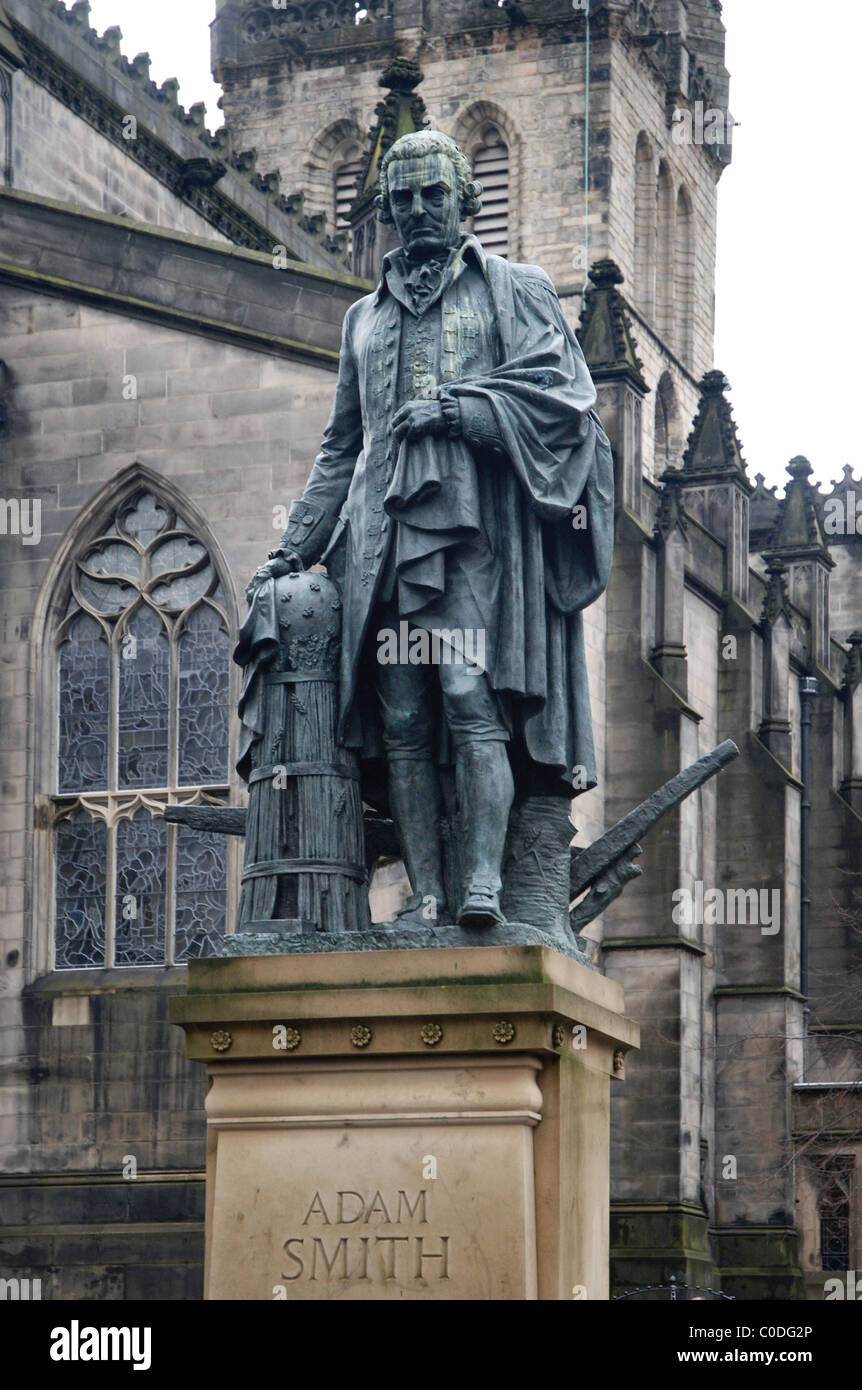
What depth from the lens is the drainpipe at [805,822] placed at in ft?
113

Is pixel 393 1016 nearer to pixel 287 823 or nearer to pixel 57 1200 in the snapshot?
pixel 287 823

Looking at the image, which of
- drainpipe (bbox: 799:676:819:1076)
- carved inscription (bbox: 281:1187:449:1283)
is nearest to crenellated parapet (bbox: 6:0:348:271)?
drainpipe (bbox: 799:676:819:1076)

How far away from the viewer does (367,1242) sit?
713 centimetres

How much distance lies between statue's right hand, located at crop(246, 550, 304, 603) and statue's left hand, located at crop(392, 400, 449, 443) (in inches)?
22.0

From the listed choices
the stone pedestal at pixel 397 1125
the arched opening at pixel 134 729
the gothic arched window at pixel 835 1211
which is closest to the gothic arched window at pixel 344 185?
the gothic arched window at pixel 835 1211

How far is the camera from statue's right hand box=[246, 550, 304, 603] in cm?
792

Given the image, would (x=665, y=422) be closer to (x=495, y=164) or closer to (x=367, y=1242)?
(x=495, y=164)

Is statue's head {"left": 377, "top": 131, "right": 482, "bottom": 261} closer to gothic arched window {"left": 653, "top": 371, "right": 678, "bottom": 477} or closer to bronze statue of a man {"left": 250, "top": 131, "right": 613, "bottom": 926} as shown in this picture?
bronze statue of a man {"left": 250, "top": 131, "right": 613, "bottom": 926}

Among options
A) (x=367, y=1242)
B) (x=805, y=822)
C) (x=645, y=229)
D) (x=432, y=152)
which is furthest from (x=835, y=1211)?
(x=645, y=229)

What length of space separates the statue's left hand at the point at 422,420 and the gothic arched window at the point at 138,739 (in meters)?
16.3

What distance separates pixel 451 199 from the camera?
8.03m

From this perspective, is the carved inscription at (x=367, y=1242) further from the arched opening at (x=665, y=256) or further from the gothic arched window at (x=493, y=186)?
the arched opening at (x=665, y=256)

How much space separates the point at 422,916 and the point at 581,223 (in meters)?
44.9
